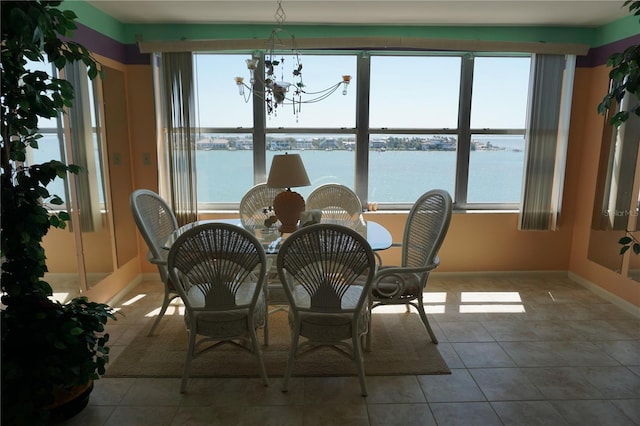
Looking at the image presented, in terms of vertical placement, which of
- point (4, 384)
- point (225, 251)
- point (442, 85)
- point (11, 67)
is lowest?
point (4, 384)

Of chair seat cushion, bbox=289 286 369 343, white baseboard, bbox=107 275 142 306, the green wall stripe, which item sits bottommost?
white baseboard, bbox=107 275 142 306

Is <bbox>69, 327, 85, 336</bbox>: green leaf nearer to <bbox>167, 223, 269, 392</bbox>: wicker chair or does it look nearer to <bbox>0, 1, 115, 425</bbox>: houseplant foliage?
<bbox>0, 1, 115, 425</bbox>: houseplant foliage

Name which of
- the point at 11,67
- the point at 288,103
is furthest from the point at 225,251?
the point at 288,103

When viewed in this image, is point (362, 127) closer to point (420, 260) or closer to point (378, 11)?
point (378, 11)

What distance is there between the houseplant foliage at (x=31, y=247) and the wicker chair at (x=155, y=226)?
757 mm

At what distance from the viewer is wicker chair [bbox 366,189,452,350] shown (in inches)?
102

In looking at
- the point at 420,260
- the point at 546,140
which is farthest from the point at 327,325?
the point at 546,140

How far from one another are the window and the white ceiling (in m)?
0.36

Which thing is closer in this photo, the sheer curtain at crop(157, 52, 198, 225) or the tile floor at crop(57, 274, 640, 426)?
the tile floor at crop(57, 274, 640, 426)

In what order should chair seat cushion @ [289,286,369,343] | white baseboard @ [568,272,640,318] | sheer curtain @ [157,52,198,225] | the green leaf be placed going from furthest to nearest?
1. sheer curtain @ [157,52,198,225]
2. white baseboard @ [568,272,640,318]
3. chair seat cushion @ [289,286,369,343]
4. the green leaf

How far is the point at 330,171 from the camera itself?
407 cm

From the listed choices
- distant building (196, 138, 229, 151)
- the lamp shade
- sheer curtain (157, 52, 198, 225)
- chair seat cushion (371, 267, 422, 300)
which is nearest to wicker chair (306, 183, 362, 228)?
the lamp shade

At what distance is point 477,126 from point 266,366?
9.79ft

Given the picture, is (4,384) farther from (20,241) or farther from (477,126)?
(477,126)
